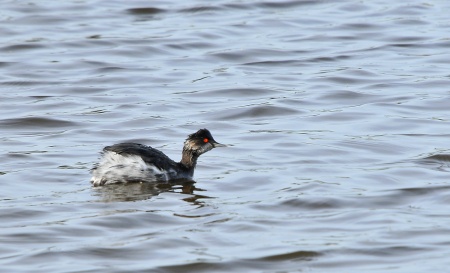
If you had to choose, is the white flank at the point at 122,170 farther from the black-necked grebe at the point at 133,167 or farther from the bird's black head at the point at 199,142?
the bird's black head at the point at 199,142

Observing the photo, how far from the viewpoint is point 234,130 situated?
12633mm

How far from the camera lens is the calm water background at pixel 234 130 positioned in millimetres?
8305

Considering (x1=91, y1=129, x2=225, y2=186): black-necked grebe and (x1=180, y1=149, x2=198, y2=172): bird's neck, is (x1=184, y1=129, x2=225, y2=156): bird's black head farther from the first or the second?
(x1=91, y1=129, x2=225, y2=186): black-necked grebe

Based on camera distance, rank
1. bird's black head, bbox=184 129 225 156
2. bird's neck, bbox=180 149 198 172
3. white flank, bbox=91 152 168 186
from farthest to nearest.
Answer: bird's black head, bbox=184 129 225 156 → bird's neck, bbox=180 149 198 172 → white flank, bbox=91 152 168 186

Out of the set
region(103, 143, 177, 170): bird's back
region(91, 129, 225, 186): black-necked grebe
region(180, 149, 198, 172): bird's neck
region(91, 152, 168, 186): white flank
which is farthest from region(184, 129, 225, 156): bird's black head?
region(91, 152, 168, 186): white flank

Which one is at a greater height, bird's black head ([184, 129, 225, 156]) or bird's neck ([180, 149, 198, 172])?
bird's black head ([184, 129, 225, 156])

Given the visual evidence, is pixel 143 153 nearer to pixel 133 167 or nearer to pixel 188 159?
pixel 133 167

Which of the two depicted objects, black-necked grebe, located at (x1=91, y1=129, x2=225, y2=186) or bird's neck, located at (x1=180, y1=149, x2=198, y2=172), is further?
bird's neck, located at (x1=180, y1=149, x2=198, y2=172)

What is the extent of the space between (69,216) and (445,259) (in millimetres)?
2975

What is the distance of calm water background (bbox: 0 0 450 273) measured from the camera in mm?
8305

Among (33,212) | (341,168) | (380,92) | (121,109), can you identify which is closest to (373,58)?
(380,92)

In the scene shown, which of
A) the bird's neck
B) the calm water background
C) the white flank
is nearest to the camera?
the calm water background

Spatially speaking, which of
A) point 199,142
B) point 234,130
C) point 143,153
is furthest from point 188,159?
point 234,130

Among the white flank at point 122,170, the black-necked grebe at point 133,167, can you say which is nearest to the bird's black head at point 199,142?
the black-necked grebe at point 133,167
